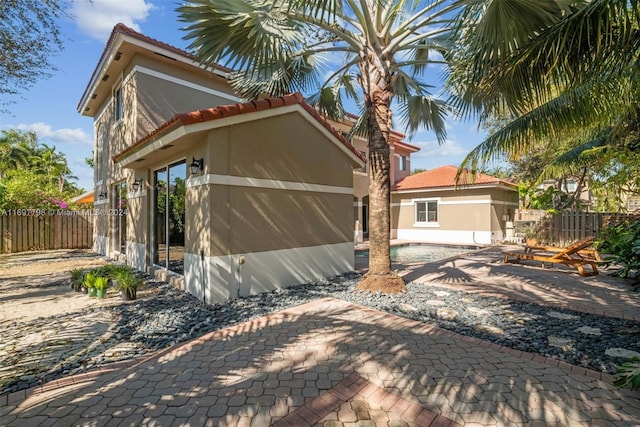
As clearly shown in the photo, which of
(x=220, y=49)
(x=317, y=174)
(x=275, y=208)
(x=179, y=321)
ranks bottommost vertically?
(x=179, y=321)

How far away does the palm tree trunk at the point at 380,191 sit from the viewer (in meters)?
8.11

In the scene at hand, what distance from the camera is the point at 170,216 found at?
32.4ft

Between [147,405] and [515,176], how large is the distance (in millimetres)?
33287

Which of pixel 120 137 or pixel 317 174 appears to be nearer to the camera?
pixel 317 174

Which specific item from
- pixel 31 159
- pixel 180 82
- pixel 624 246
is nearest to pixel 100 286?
pixel 180 82

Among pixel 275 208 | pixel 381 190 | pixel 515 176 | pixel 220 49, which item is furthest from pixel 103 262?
pixel 515 176

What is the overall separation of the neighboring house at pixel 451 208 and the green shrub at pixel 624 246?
8.83m

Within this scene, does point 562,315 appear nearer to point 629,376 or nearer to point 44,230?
point 629,376

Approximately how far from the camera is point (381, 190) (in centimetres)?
818

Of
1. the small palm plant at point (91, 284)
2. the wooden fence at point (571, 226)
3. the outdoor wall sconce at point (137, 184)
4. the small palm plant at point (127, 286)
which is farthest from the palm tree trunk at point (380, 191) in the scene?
the wooden fence at point (571, 226)

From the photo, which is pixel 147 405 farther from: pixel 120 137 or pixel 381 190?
pixel 120 137

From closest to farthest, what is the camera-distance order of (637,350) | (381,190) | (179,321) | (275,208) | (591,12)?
1. (591,12)
2. (637,350)
3. (179,321)
4. (381,190)
5. (275,208)

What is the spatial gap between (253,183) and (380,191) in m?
3.34

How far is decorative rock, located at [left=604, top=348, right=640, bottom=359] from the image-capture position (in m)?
4.50
